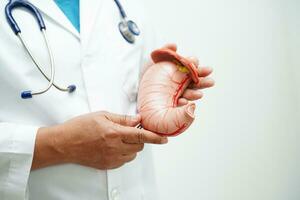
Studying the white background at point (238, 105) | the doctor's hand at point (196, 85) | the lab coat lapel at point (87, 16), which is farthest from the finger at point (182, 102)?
the white background at point (238, 105)

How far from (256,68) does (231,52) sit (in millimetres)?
162

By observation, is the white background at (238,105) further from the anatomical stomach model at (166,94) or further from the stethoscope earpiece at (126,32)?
the anatomical stomach model at (166,94)

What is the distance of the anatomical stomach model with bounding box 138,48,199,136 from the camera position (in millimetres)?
475

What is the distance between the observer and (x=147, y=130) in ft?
1.65

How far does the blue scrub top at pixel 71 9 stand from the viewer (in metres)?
0.64

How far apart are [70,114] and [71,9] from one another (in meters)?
0.24

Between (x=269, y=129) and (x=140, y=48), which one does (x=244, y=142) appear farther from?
(x=140, y=48)

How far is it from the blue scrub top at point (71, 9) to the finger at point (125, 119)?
0.23m

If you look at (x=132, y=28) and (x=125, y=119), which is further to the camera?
(x=132, y=28)

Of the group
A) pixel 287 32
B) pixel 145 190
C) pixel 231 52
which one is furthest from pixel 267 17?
pixel 145 190

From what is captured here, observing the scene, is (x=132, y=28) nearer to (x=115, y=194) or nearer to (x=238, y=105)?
(x=115, y=194)

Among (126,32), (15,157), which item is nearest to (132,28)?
(126,32)

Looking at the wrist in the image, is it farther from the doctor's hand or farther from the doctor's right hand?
the doctor's hand

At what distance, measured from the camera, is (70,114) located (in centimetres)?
57
